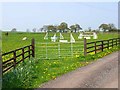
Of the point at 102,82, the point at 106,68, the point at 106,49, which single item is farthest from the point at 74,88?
the point at 106,49

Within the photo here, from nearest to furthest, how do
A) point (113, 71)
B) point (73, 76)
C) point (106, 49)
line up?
point (73, 76) < point (113, 71) < point (106, 49)

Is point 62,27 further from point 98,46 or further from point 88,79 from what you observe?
point 88,79

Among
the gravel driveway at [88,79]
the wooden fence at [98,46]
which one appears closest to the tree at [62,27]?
the wooden fence at [98,46]

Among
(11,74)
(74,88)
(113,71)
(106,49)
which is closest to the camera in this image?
(74,88)

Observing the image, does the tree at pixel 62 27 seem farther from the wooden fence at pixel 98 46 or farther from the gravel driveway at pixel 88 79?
the gravel driveway at pixel 88 79

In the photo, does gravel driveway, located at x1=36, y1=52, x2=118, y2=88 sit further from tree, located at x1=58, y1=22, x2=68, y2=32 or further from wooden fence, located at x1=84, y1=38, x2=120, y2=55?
tree, located at x1=58, y1=22, x2=68, y2=32

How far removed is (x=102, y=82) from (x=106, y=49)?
16168mm

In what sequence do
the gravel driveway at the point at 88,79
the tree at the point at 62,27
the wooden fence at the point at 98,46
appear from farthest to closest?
1. the tree at the point at 62,27
2. the wooden fence at the point at 98,46
3. the gravel driveway at the point at 88,79

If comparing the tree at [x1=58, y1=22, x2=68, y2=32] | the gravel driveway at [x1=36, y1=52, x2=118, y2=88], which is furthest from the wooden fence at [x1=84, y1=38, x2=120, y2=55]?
the tree at [x1=58, y1=22, x2=68, y2=32]

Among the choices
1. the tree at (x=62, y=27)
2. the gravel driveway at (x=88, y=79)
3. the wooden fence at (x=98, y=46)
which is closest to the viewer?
the gravel driveway at (x=88, y=79)

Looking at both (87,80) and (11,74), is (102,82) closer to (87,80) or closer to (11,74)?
(87,80)

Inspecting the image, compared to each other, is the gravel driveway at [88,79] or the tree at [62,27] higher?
the tree at [62,27]

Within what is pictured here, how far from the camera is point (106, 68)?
52.7ft

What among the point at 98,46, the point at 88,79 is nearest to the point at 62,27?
the point at 98,46
